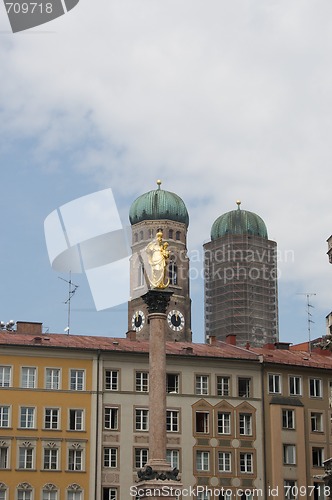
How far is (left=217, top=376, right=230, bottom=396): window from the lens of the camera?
93.2 meters

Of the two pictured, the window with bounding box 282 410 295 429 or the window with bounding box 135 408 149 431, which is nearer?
the window with bounding box 135 408 149 431

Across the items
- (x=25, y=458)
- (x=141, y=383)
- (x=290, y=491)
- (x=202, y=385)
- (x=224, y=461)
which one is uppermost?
(x=202, y=385)

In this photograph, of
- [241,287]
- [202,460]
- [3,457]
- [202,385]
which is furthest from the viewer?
[241,287]

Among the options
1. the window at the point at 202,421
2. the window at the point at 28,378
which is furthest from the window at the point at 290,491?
the window at the point at 28,378

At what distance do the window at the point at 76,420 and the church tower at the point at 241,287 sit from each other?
56474mm

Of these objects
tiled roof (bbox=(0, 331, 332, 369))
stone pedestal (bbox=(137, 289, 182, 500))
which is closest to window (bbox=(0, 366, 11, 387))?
tiled roof (bbox=(0, 331, 332, 369))

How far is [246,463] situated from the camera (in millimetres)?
91312

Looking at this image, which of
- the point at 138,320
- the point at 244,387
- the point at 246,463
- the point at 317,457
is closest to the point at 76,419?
the point at 246,463

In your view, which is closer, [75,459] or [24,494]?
[24,494]

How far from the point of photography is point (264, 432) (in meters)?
92.4

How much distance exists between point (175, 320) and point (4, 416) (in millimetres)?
100296

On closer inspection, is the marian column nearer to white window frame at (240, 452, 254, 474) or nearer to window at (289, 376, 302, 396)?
white window frame at (240, 452, 254, 474)

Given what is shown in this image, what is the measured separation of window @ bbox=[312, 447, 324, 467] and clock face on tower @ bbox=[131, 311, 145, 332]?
90752 mm

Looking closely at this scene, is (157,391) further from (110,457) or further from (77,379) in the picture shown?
(77,379)
